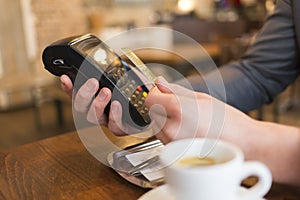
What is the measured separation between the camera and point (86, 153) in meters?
0.62

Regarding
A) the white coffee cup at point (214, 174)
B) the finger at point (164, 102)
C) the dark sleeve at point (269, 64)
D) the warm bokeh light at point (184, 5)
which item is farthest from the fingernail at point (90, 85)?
the warm bokeh light at point (184, 5)

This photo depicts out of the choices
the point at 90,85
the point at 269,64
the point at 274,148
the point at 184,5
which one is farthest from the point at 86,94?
the point at 184,5

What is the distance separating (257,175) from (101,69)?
290 mm

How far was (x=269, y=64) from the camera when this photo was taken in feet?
2.99

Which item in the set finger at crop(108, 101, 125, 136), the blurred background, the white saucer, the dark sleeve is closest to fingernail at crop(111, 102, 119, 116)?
finger at crop(108, 101, 125, 136)

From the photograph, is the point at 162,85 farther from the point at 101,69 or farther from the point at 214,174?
the point at 214,174

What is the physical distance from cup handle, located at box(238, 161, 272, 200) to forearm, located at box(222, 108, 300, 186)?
0.43 feet

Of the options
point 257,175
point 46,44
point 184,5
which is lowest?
point 46,44

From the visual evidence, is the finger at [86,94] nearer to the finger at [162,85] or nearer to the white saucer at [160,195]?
the finger at [162,85]

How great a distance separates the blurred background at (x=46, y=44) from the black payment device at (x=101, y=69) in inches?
69.4

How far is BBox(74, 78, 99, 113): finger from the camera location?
53 cm

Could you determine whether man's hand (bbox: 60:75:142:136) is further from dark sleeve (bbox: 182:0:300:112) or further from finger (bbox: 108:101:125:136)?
dark sleeve (bbox: 182:0:300:112)

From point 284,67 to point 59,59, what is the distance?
0.62 m

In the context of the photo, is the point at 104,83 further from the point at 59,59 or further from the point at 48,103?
the point at 48,103
